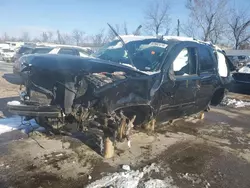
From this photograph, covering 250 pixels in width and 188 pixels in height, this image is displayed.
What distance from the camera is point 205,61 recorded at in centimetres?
550

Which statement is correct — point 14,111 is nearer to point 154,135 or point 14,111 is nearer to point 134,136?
point 134,136

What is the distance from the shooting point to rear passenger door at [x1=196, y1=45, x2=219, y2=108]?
534cm

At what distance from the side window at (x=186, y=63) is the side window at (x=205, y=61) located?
0.84 feet

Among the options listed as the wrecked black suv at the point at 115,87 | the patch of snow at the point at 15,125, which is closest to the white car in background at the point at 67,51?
the patch of snow at the point at 15,125

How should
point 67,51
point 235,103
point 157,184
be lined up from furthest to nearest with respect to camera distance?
point 67,51 < point 235,103 < point 157,184

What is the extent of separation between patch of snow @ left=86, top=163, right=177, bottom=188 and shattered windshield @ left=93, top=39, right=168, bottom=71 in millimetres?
1720

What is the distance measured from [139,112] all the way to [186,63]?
1.44 m

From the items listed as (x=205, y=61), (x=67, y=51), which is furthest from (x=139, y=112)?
(x=67, y=51)

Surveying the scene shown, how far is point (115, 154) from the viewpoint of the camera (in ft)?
14.3

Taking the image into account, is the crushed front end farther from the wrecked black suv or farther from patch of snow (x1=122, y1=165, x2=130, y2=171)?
patch of snow (x1=122, y1=165, x2=130, y2=171)

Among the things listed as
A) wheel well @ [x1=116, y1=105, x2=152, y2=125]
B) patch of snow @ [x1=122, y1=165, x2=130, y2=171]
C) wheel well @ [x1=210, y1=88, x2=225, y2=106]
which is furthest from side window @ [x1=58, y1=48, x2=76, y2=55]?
patch of snow @ [x1=122, y1=165, x2=130, y2=171]

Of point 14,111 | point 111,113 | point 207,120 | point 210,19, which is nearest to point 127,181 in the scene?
point 111,113

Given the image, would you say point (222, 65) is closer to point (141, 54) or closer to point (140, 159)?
point (141, 54)

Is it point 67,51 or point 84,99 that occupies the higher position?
point 67,51
